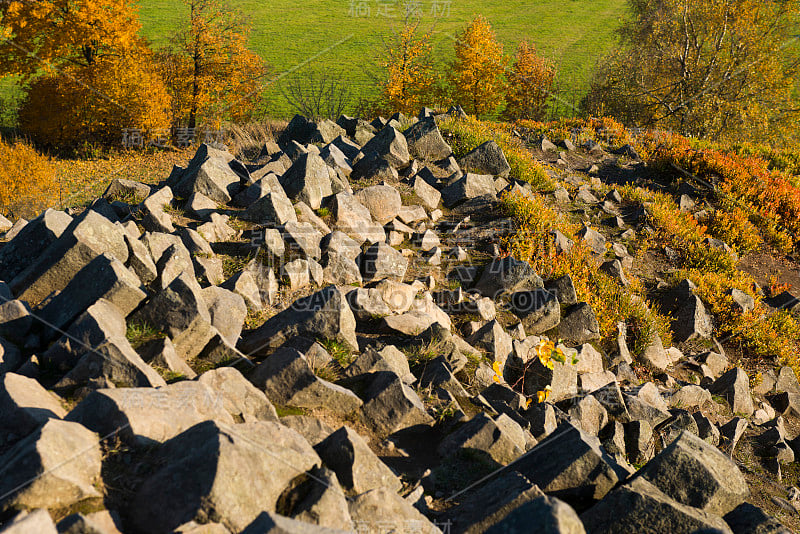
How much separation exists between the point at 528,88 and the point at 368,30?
25.8 meters

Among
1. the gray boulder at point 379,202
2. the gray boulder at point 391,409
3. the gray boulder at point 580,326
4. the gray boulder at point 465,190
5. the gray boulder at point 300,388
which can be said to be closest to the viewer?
the gray boulder at point 300,388

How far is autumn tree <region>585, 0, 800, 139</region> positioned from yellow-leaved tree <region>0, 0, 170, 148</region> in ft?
81.4

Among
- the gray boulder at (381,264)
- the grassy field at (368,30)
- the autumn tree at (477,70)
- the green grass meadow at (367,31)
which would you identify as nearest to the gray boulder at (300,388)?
the gray boulder at (381,264)

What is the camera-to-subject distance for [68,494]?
3.07m

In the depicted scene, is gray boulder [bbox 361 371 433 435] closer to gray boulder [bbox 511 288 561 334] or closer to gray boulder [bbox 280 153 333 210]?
gray boulder [bbox 511 288 561 334]

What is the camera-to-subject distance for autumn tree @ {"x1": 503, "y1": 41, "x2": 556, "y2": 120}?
3734cm

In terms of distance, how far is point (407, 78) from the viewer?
31.8 meters

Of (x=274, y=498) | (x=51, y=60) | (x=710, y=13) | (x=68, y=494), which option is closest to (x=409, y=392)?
(x=274, y=498)

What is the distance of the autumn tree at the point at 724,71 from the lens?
2419 cm

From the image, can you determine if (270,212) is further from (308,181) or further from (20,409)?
(20,409)

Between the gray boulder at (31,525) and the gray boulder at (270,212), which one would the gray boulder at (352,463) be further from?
the gray boulder at (270,212)

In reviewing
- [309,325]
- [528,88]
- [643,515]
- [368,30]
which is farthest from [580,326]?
[368,30]

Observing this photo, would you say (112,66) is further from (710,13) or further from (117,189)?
(710,13)

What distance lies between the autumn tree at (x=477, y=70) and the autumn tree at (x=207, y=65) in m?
13.0
